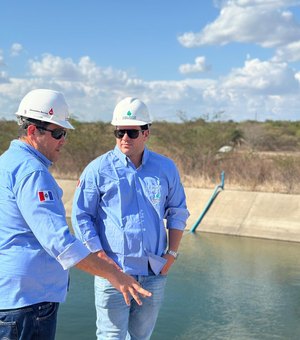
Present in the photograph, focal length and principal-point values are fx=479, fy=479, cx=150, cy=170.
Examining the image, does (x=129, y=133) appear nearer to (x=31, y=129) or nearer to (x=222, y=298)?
(x=31, y=129)

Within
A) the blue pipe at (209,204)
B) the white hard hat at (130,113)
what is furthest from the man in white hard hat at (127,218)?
the blue pipe at (209,204)

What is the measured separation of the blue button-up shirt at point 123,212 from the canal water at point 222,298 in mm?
2672

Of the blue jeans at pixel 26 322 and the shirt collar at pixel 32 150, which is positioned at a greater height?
the shirt collar at pixel 32 150

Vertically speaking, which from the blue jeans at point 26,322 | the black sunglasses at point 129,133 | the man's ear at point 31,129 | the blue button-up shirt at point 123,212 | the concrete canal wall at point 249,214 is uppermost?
the man's ear at point 31,129

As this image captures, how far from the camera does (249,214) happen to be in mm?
12742

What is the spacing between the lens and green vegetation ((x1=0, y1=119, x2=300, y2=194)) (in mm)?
15070

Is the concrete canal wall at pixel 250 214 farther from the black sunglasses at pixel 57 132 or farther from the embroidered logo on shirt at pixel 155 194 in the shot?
the black sunglasses at pixel 57 132

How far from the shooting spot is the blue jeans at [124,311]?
8.82 feet

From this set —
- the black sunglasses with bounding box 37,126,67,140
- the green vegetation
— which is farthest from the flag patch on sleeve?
the green vegetation

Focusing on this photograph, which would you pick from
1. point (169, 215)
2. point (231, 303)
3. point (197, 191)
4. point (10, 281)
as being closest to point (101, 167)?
point (169, 215)

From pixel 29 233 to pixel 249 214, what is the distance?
11.2 meters

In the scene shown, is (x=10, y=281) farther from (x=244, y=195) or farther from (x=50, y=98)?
(x=244, y=195)

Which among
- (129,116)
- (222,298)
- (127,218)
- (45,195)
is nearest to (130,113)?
(129,116)

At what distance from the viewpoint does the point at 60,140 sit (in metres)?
2.19
